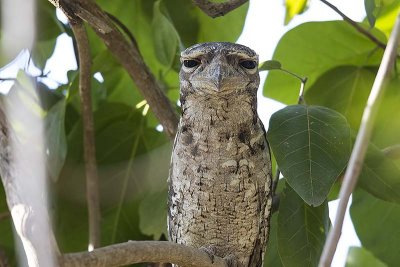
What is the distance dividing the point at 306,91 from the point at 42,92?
2.53 ft

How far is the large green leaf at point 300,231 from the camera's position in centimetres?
178

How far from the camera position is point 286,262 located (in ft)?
5.82

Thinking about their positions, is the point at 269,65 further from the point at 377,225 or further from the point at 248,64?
the point at 377,225

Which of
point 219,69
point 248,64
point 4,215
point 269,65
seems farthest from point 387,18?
point 4,215

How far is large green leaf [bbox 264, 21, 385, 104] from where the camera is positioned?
7.29ft

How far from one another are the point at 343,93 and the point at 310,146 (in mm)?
571

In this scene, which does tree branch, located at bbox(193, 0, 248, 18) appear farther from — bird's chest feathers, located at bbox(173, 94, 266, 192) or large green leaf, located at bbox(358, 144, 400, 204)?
large green leaf, located at bbox(358, 144, 400, 204)

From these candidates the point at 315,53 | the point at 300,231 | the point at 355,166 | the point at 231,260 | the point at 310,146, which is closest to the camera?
the point at 355,166

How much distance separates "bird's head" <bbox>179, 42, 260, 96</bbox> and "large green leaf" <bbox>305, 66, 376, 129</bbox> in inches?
16.8

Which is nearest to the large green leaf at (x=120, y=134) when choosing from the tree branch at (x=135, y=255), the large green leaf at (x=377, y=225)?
the large green leaf at (x=377, y=225)

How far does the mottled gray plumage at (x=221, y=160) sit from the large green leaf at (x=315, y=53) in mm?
362

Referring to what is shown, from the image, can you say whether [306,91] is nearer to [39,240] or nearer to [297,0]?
[297,0]

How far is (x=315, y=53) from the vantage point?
7.45 feet

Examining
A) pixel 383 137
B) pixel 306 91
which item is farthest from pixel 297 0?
pixel 383 137
